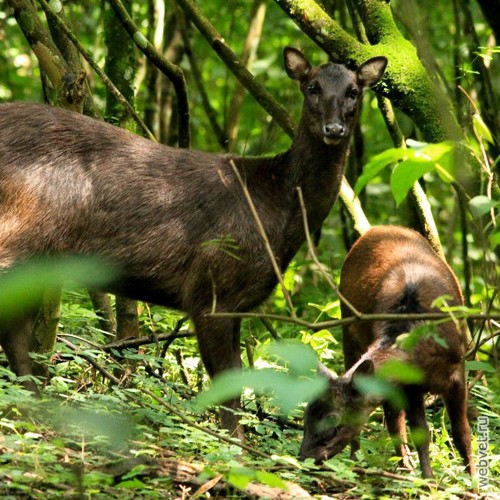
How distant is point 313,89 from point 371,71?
0.44 m

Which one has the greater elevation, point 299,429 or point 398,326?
point 398,326

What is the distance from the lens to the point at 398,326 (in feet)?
→ 22.3

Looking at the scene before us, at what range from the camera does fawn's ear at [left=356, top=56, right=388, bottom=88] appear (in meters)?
7.03

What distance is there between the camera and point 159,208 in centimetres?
684

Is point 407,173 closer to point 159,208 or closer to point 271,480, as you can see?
point 271,480

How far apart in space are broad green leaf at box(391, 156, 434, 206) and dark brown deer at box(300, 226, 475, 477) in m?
2.77

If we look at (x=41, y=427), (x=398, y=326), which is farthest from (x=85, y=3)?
(x=41, y=427)

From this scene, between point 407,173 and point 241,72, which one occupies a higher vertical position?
point 407,173

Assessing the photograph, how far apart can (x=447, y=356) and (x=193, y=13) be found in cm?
365

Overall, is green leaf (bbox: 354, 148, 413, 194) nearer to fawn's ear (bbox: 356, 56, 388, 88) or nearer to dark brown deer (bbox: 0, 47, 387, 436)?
dark brown deer (bbox: 0, 47, 387, 436)

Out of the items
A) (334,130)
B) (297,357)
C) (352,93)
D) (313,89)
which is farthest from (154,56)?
(297,357)

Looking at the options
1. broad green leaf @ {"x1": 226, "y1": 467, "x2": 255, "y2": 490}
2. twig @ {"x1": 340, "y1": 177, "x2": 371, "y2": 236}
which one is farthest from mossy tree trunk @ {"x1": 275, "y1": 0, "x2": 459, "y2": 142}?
broad green leaf @ {"x1": 226, "y1": 467, "x2": 255, "y2": 490}

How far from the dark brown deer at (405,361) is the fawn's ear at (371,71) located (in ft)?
4.24

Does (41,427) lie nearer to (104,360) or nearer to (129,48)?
(104,360)
